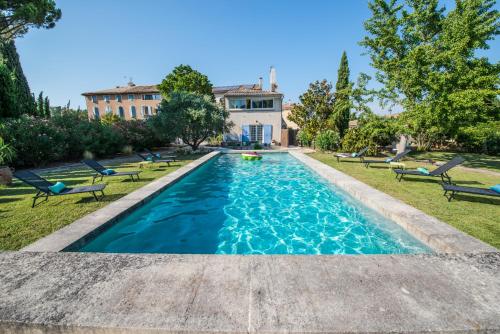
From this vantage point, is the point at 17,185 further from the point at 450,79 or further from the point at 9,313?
the point at 450,79

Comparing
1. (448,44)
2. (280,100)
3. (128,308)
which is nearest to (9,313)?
(128,308)

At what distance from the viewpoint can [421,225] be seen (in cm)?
447

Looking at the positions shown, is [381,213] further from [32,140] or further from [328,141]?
[32,140]

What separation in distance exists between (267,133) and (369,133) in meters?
13.2

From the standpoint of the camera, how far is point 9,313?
218cm

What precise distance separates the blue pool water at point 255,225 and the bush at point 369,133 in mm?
9787

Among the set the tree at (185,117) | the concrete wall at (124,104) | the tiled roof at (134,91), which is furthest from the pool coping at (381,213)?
the concrete wall at (124,104)

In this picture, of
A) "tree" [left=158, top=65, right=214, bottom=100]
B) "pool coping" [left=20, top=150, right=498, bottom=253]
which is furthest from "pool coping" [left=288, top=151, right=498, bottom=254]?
"tree" [left=158, top=65, right=214, bottom=100]

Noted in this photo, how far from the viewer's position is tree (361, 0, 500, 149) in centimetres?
1185

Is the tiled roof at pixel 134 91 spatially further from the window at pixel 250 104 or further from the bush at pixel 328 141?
the bush at pixel 328 141

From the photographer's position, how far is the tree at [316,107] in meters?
24.5

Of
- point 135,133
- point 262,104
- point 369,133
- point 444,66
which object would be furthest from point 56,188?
point 262,104

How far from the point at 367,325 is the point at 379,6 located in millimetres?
20903

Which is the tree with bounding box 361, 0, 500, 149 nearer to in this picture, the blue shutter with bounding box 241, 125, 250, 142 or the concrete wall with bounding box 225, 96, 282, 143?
the concrete wall with bounding box 225, 96, 282, 143
